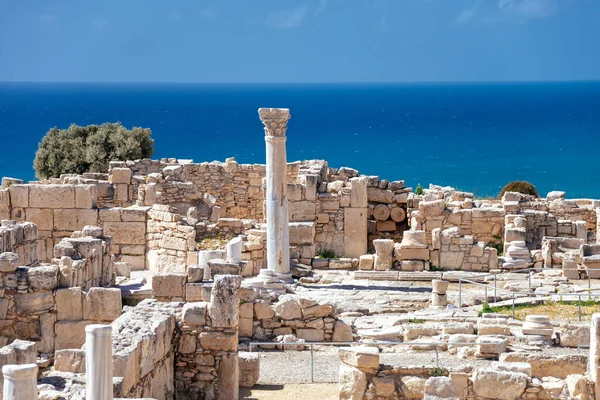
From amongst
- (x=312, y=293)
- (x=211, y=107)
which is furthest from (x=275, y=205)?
(x=211, y=107)

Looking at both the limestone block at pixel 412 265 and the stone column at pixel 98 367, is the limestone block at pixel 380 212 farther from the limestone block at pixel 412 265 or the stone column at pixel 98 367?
the stone column at pixel 98 367

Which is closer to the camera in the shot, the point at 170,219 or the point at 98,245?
the point at 98,245

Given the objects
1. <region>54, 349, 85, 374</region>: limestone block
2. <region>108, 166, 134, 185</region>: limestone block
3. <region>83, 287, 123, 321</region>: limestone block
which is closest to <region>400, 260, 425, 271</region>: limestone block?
<region>108, 166, 134, 185</region>: limestone block

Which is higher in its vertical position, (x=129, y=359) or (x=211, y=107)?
(x=211, y=107)

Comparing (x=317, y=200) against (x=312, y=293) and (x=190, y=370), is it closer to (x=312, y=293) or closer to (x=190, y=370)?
(x=312, y=293)

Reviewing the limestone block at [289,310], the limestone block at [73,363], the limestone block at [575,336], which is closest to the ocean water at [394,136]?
the limestone block at [289,310]

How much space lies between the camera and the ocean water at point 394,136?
87938mm

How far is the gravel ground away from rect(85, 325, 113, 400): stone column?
5.02 m

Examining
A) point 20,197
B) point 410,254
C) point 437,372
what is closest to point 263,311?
A: point 437,372

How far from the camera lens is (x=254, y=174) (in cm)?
3133

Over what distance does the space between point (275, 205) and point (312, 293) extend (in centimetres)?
194

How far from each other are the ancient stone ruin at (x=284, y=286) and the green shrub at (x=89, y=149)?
7112 millimetres

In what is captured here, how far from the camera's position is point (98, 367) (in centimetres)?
1150

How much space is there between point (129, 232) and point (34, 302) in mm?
7655
